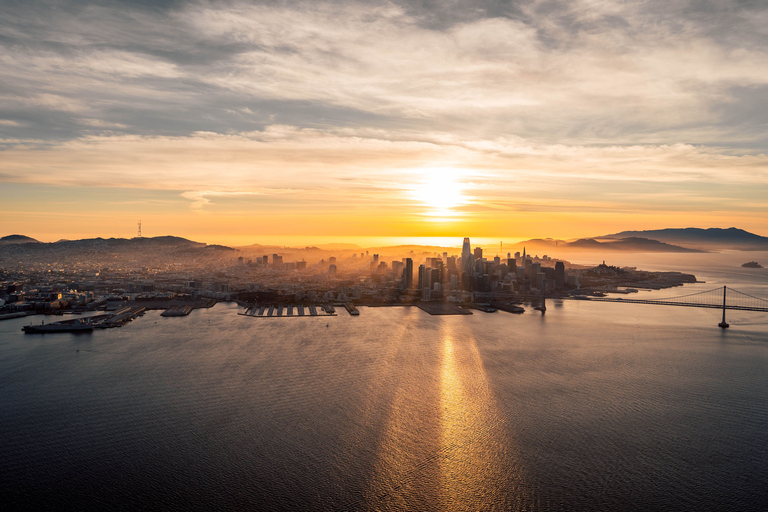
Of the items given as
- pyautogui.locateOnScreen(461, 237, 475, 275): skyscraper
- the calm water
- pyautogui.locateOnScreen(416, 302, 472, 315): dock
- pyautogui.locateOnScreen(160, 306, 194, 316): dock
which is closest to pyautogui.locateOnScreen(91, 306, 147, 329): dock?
pyautogui.locateOnScreen(160, 306, 194, 316): dock

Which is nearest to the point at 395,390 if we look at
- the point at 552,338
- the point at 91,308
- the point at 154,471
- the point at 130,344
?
the point at 154,471

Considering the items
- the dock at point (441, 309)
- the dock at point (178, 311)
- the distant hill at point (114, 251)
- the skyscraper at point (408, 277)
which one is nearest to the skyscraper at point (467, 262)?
the skyscraper at point (408, 277)

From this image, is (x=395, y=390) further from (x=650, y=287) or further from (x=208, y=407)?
(x=650, y=287)

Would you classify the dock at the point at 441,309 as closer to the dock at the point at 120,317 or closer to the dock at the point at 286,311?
the dock at the point at 286,311

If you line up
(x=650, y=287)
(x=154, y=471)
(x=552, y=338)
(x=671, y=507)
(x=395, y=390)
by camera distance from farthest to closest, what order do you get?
(x=650, y=287) < (x=552, y=338) < (x=395, y=390) < (x=154, y=471) < (x=671, y=507)

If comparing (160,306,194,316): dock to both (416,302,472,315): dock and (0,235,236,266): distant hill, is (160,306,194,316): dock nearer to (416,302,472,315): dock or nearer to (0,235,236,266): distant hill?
(416,302,472,315): dock

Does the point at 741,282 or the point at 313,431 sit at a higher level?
the point at 741,282
